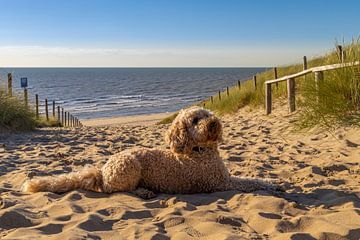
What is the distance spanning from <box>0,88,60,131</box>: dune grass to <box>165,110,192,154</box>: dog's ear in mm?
9124

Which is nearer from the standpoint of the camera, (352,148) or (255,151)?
(352,148)

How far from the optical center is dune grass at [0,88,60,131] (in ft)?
42.6

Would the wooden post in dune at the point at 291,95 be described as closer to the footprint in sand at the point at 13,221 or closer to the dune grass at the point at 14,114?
the dune grass at the point at 14,114

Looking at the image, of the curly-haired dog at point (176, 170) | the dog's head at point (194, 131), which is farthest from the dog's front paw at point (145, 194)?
the dog's head at point (194, 131)

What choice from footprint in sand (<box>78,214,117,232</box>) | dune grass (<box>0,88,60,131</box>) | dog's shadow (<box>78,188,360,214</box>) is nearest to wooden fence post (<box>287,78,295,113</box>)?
dog's shadow (<box>78,188,360,214</box>)

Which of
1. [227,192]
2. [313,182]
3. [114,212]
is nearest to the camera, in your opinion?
[114,212]

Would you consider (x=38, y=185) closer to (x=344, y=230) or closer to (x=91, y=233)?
(x=91, y=233)

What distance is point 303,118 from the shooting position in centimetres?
736

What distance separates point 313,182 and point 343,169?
0.74 m

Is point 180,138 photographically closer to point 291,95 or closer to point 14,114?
point 291,95

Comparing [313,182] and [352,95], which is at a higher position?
[352,95]

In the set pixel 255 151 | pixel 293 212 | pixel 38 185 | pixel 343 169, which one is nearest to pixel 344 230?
pixel 293 212

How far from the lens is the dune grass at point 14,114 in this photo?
12973 millimetres

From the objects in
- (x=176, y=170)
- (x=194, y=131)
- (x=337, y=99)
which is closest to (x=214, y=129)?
(x=194, y=131)
